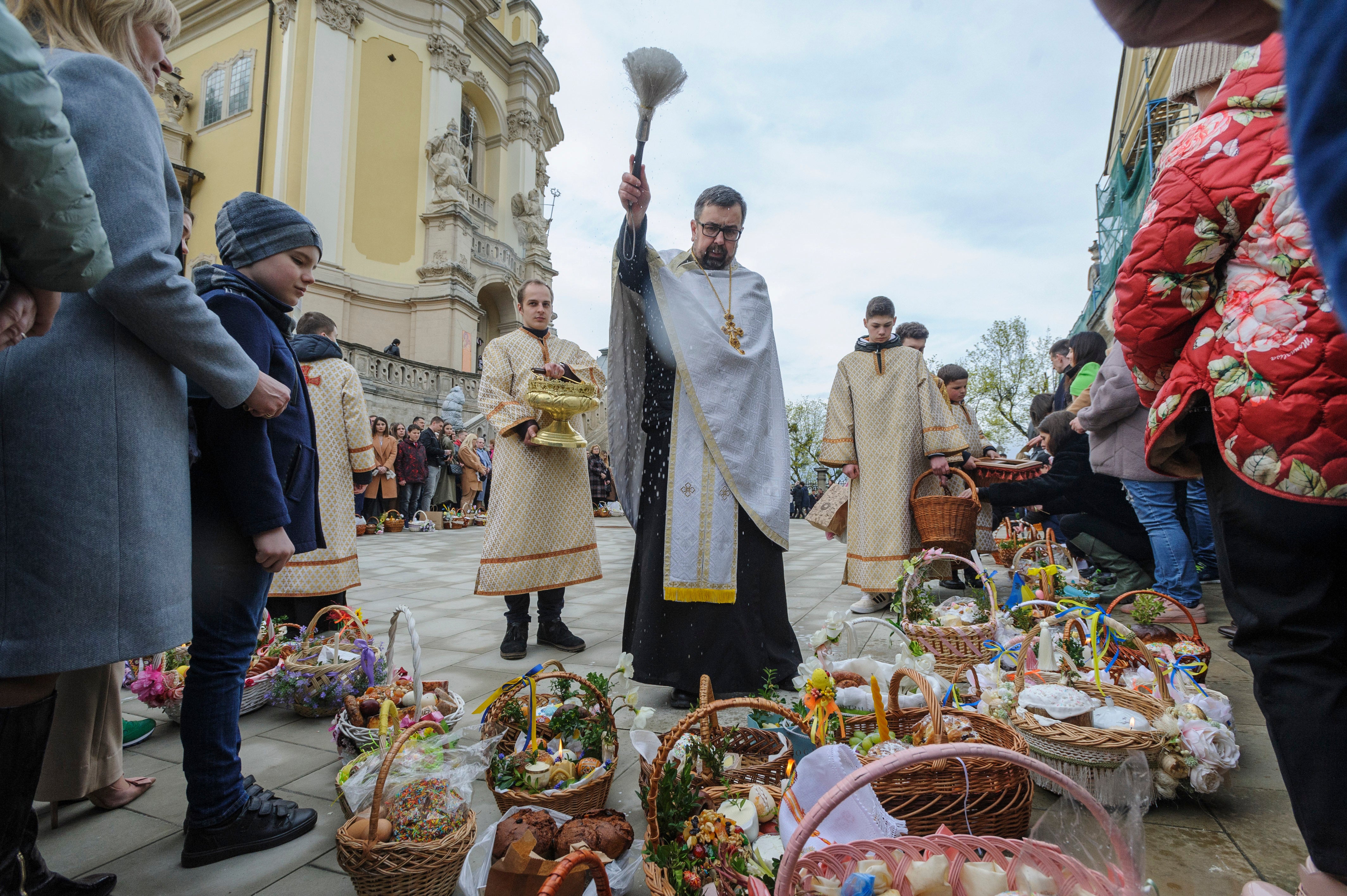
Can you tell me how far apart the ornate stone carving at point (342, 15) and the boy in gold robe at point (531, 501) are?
20517mm

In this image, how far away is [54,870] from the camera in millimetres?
1746

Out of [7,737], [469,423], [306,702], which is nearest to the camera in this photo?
[7,737]

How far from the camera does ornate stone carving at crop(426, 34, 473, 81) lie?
20.7 meters

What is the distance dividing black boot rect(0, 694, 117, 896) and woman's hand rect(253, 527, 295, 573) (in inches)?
18.8

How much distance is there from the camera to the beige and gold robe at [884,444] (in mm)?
4625

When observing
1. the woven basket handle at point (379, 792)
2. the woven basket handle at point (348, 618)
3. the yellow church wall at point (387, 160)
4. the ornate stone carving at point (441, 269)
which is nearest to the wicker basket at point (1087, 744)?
the woven basket handle at point (379, 792)

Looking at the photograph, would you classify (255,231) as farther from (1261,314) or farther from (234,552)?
(1261,314)

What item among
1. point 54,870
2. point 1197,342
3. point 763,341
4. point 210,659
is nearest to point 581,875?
point 210,659

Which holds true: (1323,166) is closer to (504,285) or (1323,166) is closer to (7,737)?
(7,737)

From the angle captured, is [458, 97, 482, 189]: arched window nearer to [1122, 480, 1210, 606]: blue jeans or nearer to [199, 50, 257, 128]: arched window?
[199, 50, 257, 128]: arched window

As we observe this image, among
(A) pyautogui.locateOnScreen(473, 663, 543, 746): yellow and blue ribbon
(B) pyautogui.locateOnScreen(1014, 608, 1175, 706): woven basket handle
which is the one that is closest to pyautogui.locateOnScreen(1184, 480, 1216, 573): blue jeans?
(B) pyautogui.locateOnScreen(1014, 608, 1175, 706): woven basket handle

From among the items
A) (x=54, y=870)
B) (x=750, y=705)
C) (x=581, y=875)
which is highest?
(x=750, y=705)

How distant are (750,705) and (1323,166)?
1587 millimetres

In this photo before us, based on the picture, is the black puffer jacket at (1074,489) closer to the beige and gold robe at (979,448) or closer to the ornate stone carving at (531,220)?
the beige and gold robe at (979,448)
